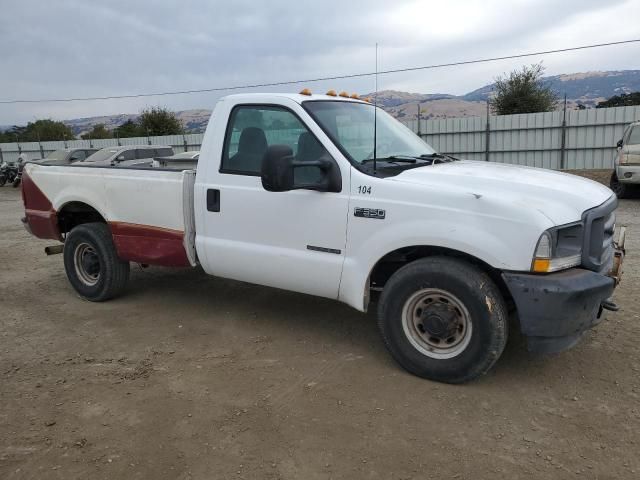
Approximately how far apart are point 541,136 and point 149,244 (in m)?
18.0

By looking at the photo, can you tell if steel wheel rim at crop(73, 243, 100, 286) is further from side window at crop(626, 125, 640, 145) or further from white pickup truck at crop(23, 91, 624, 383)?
side window at crop(626, 125, 640, 145)

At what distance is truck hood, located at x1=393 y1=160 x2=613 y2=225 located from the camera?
10.8 ft

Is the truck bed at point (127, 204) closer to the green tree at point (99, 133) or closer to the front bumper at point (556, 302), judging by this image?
the front bumper at point (556, 302)

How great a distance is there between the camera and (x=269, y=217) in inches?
165

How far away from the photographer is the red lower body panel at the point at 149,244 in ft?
15.8

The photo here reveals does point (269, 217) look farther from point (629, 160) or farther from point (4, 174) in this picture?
point (4, 174)

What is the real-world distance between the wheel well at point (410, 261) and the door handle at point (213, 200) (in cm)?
144

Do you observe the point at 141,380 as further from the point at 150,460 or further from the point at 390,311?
the point at 390,311

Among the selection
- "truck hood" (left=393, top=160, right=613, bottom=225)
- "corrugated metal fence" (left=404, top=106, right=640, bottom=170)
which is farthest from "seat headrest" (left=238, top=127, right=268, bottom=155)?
"corrugated metal fence" (left=404, top=106, right=640, bottom=170)

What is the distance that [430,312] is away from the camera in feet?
11.7

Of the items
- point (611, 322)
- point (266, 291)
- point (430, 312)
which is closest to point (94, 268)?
point (266, 291)

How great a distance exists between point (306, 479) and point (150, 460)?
879 mm

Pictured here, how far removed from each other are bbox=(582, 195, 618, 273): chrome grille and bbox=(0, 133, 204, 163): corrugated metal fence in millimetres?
24395

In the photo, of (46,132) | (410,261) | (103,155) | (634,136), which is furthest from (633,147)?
(46,132)
